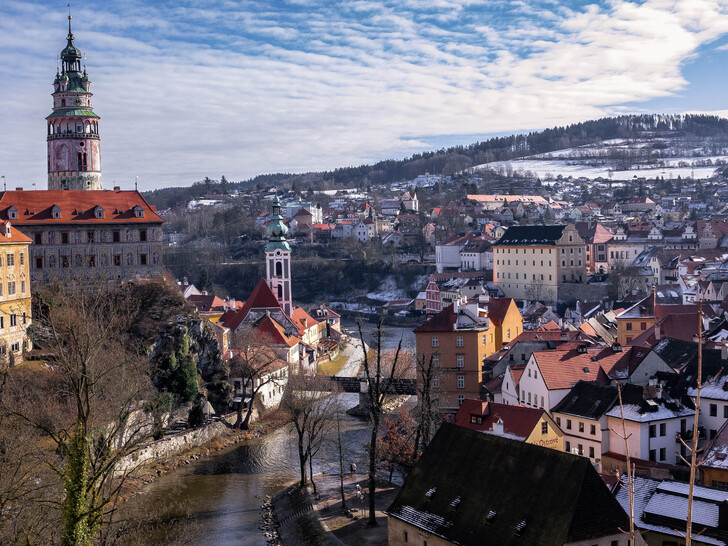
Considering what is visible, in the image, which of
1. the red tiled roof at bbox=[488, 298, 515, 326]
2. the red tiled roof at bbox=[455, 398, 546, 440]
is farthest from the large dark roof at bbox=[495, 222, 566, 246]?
the red tiled roof at bbox=[455, 398, 546, 440]

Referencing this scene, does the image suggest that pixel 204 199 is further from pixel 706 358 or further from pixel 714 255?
pixel 706 358

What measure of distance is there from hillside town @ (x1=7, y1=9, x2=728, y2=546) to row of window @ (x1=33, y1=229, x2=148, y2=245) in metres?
0.08

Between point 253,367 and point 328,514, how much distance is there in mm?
16246

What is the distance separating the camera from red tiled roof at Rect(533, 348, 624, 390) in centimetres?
3136

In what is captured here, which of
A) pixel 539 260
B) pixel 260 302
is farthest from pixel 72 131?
pixel 539 260

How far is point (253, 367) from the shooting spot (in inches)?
1633

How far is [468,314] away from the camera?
39031mm

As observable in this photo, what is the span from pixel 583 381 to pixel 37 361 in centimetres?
2327

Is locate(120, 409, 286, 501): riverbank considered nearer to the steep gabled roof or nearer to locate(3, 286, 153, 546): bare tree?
locate(3, 286, 153, 546): bare tree

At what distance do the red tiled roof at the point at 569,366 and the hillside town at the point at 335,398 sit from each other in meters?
0.12

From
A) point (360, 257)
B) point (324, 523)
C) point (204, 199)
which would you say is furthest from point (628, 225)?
point (204, 199)

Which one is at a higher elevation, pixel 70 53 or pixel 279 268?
pixel 70 53

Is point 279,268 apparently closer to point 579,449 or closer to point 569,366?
point 569,366

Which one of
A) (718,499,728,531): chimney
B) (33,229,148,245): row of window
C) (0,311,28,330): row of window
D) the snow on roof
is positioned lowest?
(718,499,728,531): chimney
